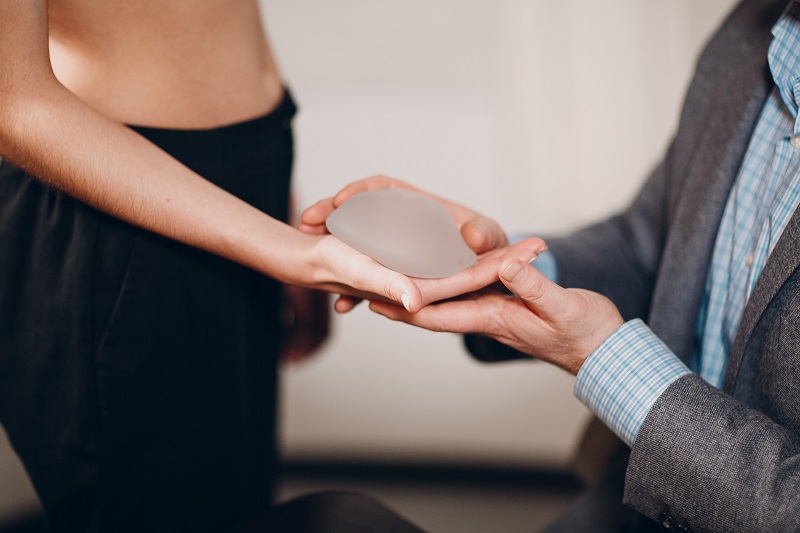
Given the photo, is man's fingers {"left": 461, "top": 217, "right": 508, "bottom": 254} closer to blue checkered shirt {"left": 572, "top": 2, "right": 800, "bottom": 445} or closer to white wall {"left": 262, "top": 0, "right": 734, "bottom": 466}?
blue checkered shirt {"left": 572, "top": 2, "right": 800, "bottom": 445}

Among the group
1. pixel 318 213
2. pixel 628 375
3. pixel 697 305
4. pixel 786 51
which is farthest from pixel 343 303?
pixel 786 51

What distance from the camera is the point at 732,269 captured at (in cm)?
83

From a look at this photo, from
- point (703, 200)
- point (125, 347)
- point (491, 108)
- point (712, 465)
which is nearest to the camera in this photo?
point (712, 465)

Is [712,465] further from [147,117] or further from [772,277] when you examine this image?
[147,117]

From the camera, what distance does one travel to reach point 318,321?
125 centimetres

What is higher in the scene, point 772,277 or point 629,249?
point 772,277

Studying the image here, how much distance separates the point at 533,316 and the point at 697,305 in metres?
0.26

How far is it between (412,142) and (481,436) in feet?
2.84

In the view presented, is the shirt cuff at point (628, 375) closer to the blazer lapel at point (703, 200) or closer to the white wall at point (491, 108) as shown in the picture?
the blazer lapel at point (703, 200)

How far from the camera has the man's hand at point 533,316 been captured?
27.5 inches

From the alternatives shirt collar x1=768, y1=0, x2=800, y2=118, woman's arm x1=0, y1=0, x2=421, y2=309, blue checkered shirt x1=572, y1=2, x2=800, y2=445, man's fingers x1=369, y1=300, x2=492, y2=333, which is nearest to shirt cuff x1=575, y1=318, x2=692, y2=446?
blue checkered shirt x1=572, y1=2, x2=800, y2=445

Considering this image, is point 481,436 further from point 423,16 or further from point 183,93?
point 183,93

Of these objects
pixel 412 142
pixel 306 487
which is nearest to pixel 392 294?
pixel 412 142

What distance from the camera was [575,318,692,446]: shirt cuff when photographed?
0.71 metres
